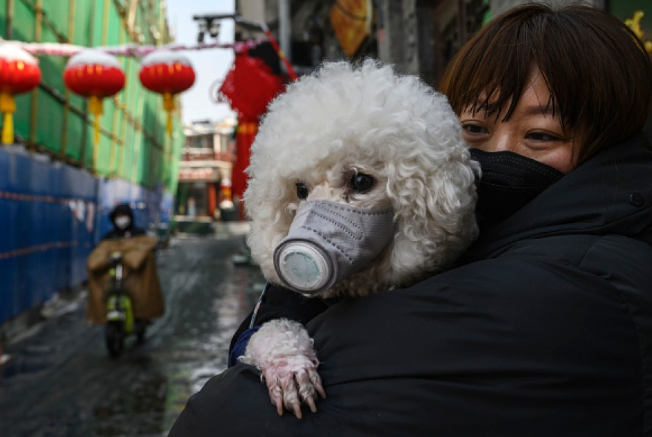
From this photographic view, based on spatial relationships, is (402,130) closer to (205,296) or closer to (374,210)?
(374,210)

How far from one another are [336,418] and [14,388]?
6.66 meters

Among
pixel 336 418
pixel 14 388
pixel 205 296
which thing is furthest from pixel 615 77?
pixel 205 296

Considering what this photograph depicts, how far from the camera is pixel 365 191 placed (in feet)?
4.25

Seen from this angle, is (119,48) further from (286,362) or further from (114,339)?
(286,362)

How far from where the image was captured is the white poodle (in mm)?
1235

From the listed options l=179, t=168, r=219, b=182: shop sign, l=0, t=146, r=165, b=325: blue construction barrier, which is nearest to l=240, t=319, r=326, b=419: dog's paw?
l=0, t=146, r=165, b=325: blue construction barrier

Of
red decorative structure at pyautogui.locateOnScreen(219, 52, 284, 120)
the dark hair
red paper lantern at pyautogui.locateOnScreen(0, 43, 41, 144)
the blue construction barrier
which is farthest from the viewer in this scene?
red decorative structure at pyautogui.locateOnScreen(219, 52, 284, 120)

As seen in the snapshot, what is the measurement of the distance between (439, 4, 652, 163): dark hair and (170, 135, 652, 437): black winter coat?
0.30 metres

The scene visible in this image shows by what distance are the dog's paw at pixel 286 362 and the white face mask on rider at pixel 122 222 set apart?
8.13 m

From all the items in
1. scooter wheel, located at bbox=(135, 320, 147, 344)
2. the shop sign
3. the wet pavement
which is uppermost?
the shop sign

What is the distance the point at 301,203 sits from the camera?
1.34m

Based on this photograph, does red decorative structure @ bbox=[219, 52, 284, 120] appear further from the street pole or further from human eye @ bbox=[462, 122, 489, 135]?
human eye @ bbox=[462, 122, 489, 135]

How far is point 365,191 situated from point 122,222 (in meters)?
8.36

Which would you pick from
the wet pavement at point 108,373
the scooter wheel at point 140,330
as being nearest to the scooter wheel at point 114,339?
the wet pavement at point 108,373
